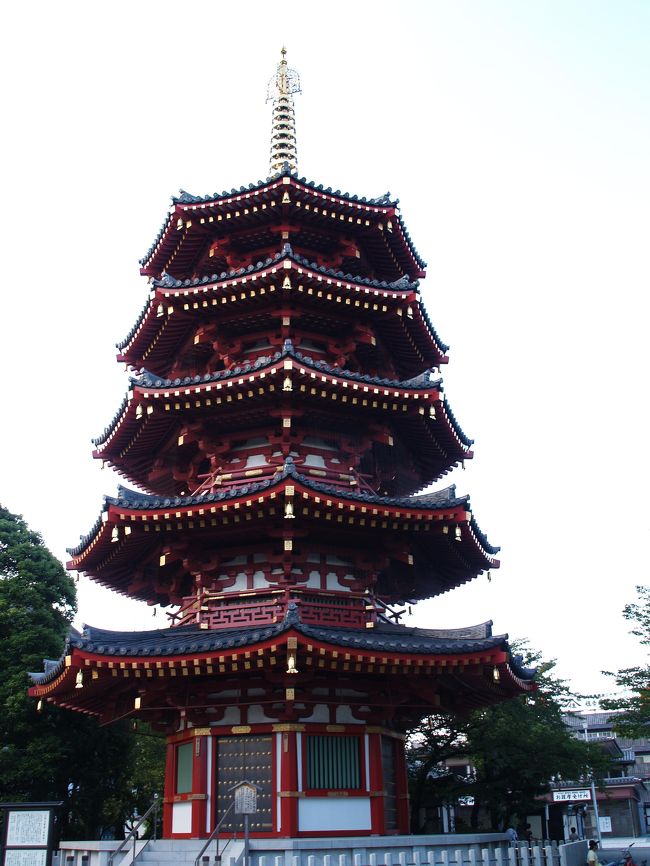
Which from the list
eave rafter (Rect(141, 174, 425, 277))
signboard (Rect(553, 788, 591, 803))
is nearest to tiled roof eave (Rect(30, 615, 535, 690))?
eave rafter (Rect(141, 174, 425, 277))

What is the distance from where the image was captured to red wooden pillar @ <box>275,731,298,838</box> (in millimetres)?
16625

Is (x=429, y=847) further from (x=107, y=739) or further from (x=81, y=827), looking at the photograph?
(x=81, y=827)

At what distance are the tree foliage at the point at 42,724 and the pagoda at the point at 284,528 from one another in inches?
227

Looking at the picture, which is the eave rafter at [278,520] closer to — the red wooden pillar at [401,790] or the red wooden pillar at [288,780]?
the red wooden pillar at [288,780]

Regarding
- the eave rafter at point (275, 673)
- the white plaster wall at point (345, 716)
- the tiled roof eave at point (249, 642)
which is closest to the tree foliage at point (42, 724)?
the eave rafter at point (275, 673)

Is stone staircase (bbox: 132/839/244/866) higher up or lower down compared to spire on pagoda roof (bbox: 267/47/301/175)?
lower down

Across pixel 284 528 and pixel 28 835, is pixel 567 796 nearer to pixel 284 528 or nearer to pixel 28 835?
pixel 284 528

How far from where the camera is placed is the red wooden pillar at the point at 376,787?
58.0 ft

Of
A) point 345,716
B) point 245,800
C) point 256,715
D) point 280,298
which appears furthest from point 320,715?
point 280,298

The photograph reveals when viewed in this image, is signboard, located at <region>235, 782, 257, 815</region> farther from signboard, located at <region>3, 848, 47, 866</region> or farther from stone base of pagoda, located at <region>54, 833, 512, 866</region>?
signboard, located at <region>3, 848, 47, 866</region>

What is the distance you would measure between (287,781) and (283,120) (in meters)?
23.4

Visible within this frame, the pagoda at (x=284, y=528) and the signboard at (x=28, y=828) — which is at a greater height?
the pagoda at (x=284, y=528)

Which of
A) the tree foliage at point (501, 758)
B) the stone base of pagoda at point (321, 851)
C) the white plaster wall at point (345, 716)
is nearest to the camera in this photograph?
the stone base of pagoda at point (321, 851)

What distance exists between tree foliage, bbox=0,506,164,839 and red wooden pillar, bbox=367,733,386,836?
1186 cm
